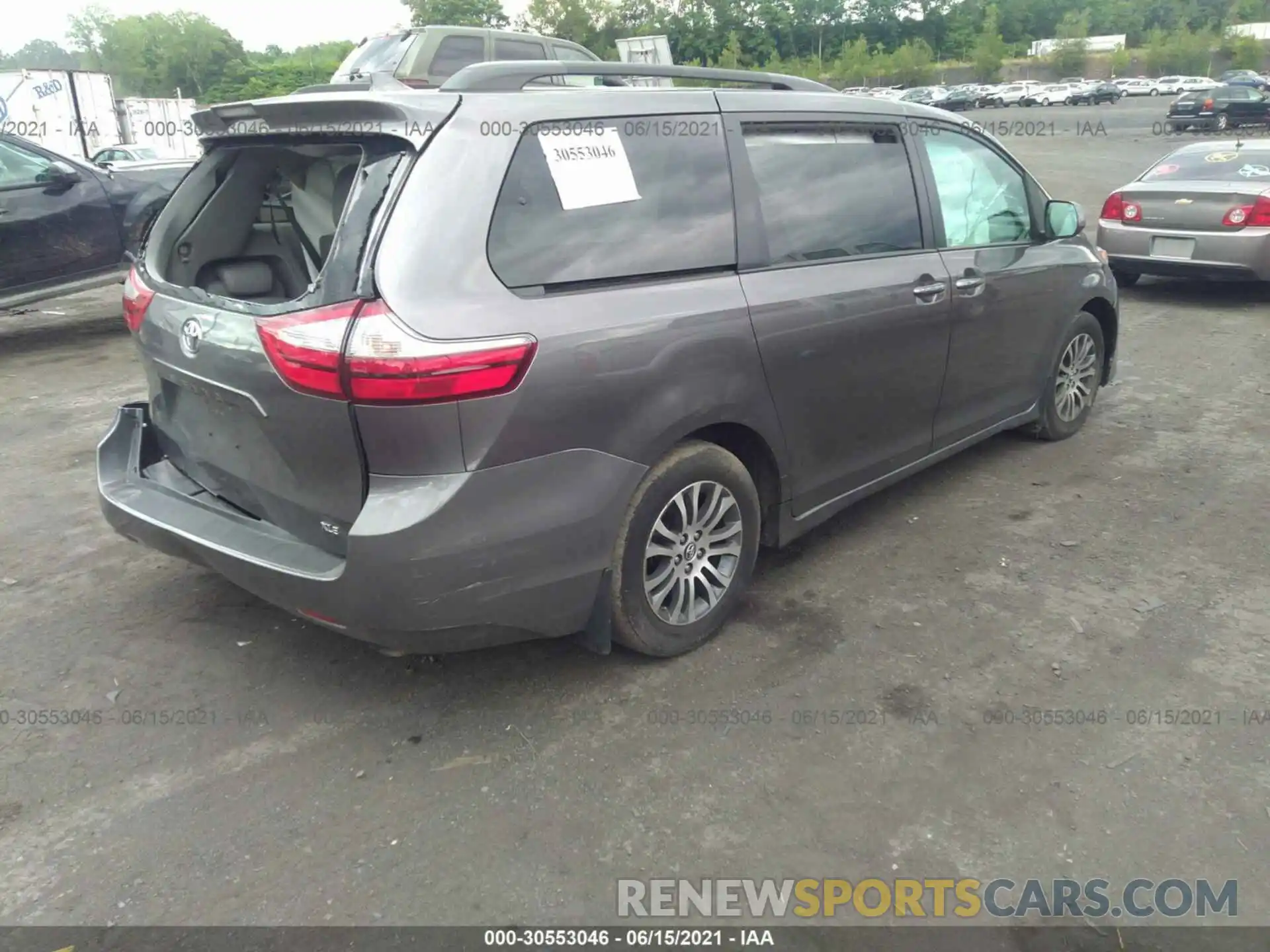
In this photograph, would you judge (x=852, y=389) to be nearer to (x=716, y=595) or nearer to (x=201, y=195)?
(x=716, y=595)

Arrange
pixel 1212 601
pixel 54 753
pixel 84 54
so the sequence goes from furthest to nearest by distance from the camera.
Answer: pixel 84 54, pixel 1212 601, pixel 54 753

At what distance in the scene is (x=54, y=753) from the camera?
2869mm

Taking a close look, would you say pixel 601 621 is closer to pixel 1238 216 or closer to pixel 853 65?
pixel 1238 216

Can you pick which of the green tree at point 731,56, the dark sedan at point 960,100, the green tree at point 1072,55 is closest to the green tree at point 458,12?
the green tree at point 731,56

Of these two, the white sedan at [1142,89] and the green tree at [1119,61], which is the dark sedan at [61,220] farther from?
the green tree at [1119,61]

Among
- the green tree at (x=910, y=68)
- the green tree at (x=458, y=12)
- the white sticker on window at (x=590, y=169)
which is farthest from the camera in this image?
the green tree at (x=910, y=68)

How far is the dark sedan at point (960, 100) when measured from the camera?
51372 mm

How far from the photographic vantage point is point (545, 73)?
120 inches

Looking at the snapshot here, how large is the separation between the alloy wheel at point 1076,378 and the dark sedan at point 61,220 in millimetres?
6718

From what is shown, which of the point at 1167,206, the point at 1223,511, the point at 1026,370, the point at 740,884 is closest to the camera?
the point at 740,884

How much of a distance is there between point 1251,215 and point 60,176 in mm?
9958

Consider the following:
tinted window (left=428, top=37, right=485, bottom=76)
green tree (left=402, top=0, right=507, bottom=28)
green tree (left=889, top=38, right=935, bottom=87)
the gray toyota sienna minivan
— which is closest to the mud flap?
the gray toyota sienna minivan

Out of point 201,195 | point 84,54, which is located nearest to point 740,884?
point 201,195

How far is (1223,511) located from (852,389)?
2.09 metres
